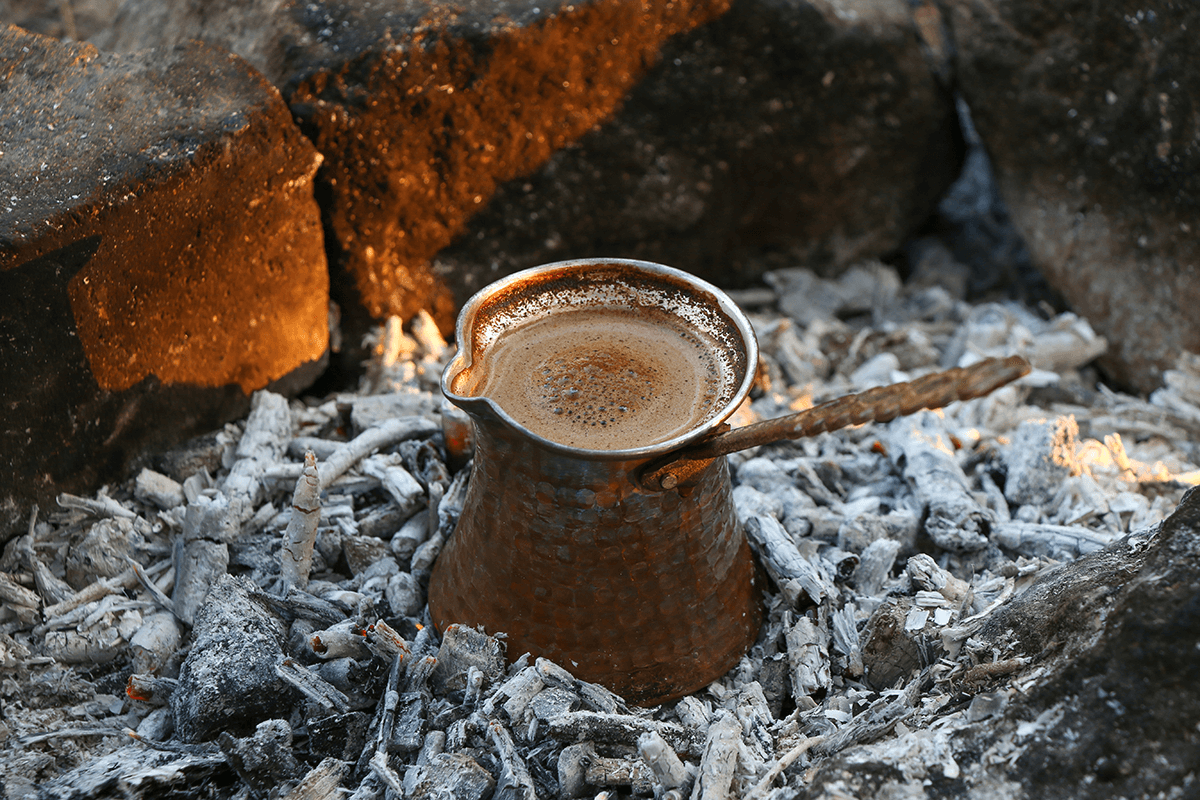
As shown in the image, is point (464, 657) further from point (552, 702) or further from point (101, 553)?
point (101, 553)

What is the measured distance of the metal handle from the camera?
56.6 inches

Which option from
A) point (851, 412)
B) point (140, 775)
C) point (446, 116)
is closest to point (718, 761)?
point (851, 412)

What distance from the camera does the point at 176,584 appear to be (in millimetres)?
2293

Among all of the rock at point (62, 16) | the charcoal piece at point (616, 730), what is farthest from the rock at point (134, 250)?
the rock at point (62, 16)

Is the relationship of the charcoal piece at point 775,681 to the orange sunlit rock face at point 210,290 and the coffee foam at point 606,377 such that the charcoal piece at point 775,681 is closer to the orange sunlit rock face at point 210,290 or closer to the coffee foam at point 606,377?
the coffee foam at point 606,377

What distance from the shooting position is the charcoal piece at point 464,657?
1981 mm

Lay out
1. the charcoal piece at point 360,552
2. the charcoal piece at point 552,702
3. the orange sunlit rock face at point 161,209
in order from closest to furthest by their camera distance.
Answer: the charcoal piece at point 552,702
the orange sunlit rock face at point 161,209
the charcoal piece at point 360,552

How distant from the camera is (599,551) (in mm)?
1866

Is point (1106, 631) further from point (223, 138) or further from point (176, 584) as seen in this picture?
point (223, 138)

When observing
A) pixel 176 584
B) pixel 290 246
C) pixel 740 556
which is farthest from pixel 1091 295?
pixel 176 584

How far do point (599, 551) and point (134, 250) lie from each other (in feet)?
4.79

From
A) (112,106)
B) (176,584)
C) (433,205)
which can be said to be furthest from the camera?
(433,205)

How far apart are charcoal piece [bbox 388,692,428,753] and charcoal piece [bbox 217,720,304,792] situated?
0.20 m

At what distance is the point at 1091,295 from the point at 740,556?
243 cm
